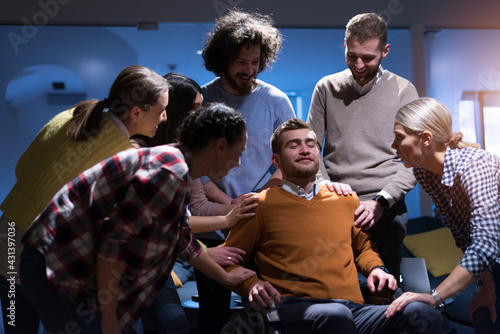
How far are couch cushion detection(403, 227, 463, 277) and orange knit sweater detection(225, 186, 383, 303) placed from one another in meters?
2.04

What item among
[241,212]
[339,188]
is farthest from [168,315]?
[339,188]

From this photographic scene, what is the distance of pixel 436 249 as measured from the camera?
438cm

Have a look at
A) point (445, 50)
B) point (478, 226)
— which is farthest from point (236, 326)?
point (445, 50)

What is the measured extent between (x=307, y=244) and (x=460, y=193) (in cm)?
67

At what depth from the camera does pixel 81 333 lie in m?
1.63

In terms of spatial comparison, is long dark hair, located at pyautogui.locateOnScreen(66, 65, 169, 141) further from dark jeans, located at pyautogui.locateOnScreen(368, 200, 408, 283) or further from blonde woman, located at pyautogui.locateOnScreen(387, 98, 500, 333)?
dark jeans, located at pyautogui.locateOnScreen(368, 200, 408, 283)

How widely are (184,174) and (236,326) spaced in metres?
0.75

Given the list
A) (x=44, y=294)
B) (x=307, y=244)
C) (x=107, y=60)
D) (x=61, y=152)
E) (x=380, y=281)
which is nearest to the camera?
(x=44, y=294)

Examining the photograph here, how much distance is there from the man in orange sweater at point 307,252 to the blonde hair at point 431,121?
1.52 ft

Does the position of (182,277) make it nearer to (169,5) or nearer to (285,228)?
(285,228)

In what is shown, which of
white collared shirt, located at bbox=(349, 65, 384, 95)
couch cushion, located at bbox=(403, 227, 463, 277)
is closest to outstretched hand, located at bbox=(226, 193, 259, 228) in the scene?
white collared shirt, located at bbox=(349, 65, 384, 95)

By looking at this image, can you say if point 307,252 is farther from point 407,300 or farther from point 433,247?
point 433,247

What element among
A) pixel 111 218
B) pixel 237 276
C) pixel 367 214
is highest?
pixel 111 218

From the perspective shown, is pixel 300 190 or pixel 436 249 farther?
pixel 436 249
